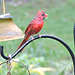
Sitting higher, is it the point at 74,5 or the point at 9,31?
the point at 74,5

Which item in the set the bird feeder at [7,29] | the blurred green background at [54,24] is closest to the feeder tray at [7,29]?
the bird feeder at [7,29]

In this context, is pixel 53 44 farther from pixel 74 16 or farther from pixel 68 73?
pixel 74 16

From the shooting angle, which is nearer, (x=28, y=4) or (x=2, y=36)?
(x=2, y=36)

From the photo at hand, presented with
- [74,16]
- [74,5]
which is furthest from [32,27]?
[74,5]

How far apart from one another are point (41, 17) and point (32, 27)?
115 mm

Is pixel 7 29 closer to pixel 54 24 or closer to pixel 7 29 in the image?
pixel 7 29

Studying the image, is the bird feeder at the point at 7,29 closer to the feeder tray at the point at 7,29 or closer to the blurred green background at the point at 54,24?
the feeder tray at the point at 7,29

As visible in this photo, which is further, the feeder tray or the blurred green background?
the blurred green background

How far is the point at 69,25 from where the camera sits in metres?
6.74

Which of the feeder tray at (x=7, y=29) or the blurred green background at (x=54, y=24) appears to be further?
the blurred green background at (x=54, y=24)

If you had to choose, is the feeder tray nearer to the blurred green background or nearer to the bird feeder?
the bird feeder

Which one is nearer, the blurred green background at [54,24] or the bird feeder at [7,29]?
the bird feeder at [7,29]

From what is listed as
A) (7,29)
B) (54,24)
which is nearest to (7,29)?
(7,29)

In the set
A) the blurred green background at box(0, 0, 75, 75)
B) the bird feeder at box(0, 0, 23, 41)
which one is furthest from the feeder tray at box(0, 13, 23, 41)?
the blurred green background at box(0, 0, 75, 75)
